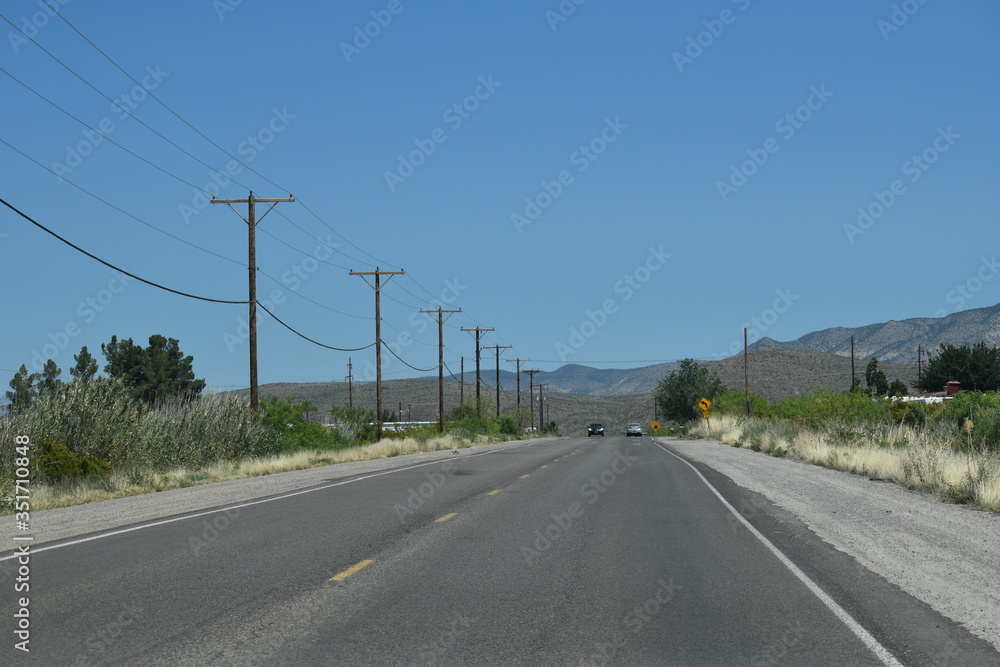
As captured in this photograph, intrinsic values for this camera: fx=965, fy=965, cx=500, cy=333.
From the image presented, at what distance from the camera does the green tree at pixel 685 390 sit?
103 meters

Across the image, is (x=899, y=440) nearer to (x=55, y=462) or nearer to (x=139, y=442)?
(x=139, y=442)

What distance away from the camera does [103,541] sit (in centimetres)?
1276

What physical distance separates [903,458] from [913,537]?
11.6 metres

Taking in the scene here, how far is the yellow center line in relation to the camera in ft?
32.0

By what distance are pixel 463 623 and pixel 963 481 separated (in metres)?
→ 14.8

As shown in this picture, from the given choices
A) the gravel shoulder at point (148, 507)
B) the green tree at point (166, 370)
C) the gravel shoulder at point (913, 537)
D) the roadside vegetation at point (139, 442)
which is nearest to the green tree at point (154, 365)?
the green tree at point (166, 370)

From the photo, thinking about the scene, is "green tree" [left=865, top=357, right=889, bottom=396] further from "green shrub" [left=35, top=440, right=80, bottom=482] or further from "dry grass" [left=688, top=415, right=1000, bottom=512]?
"green shrub" [left=35, top=440, right=80, bottom=482]

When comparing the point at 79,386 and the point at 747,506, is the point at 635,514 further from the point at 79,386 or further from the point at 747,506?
the point at 79,386

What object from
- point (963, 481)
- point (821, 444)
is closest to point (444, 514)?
point (963, 481)

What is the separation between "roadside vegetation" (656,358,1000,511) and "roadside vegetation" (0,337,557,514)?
1725 centimetres

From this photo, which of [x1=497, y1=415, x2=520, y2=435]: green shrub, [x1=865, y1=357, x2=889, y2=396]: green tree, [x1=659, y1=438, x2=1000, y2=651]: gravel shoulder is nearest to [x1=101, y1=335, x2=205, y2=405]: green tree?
[x1=497, y1=415, x2=520, y2=435]: green shrub

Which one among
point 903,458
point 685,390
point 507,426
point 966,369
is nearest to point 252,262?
point 903,458

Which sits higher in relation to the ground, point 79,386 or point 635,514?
point 79,386

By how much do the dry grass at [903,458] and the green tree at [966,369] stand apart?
65044 millimetres
